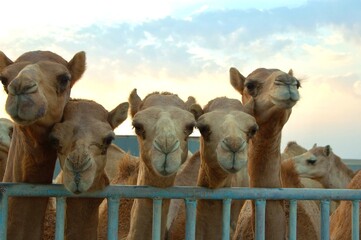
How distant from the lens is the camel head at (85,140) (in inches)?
151

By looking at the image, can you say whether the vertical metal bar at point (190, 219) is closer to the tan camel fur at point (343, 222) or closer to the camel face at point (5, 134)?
the tan camel fur at point (343, 222)

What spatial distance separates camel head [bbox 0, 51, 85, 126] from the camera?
376cm

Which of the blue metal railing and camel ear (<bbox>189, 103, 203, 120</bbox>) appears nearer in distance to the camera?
the blue metal railing

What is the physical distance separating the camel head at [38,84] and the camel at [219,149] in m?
0.99

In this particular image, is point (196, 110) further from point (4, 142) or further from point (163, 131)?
point (4, 142)

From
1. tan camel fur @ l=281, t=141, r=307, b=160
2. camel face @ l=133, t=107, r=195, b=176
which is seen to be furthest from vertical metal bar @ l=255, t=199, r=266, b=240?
tan camel fur @ l=281, t=141, r=307, b=160

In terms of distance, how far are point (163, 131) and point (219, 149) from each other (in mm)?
402

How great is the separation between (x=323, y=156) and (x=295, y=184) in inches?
280

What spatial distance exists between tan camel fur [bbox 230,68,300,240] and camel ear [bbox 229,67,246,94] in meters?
0.09

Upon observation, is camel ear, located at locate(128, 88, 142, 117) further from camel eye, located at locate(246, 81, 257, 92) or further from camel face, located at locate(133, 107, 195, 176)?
camel eye, located at locate(246, 81, 257, 92)

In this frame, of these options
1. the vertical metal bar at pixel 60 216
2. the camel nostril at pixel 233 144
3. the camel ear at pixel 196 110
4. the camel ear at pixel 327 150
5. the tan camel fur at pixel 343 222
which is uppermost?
the camel ear at pixel 327 150

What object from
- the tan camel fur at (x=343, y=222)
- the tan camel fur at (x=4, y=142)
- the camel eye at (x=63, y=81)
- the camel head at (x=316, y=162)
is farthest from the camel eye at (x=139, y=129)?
the camel head at (x=316, y=162)

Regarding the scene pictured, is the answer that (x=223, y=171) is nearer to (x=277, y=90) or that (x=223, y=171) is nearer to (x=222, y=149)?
(x=222, y=149)

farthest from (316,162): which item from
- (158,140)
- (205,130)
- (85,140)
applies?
(85,140)
